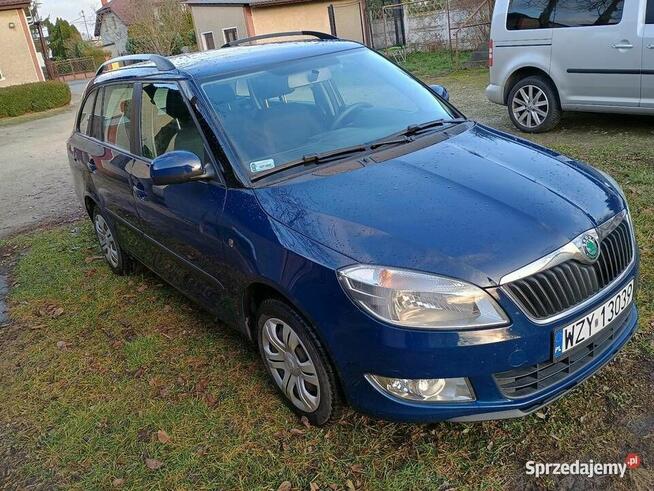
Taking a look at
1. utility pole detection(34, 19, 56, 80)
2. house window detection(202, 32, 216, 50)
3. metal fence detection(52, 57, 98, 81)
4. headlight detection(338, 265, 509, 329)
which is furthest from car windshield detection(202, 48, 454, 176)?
metal fence detection(52, 57, 98, 81)

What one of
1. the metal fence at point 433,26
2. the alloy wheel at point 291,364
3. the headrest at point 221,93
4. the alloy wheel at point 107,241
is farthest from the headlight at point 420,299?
the metal fence at point 433,26

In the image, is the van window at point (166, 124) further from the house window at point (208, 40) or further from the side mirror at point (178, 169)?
the house window at point (208, 40)

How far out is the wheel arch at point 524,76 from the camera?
7.65m

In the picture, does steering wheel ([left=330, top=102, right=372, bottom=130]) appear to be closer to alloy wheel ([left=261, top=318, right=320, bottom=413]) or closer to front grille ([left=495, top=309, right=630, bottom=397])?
alloy wheel ([left=261, top=318, right=320, bottom=413])

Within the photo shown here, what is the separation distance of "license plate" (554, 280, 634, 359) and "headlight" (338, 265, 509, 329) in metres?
0.29

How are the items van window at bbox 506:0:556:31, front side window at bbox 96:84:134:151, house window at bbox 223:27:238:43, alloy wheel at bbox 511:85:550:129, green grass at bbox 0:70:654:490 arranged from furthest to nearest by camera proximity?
house window at bbox 223:27:238:43, alloy wheel at bbox 511:85:550:129, van window at bbox 506:0:556:31, front side window at bbox 96:84:134:151, green grass at bbox 0:70:654:490

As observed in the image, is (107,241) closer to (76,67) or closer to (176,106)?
(176,106)

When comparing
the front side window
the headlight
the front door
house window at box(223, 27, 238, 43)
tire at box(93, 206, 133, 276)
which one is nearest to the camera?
the headlight

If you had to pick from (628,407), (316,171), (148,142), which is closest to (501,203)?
(316,171)

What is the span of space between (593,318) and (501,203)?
1.98 feet

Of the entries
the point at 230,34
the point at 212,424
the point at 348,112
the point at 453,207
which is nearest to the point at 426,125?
the point at 348,112

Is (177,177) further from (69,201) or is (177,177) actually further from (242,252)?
(69,201)

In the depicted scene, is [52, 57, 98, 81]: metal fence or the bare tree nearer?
the bare tree

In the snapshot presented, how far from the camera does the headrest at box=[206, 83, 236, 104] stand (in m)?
3.31
